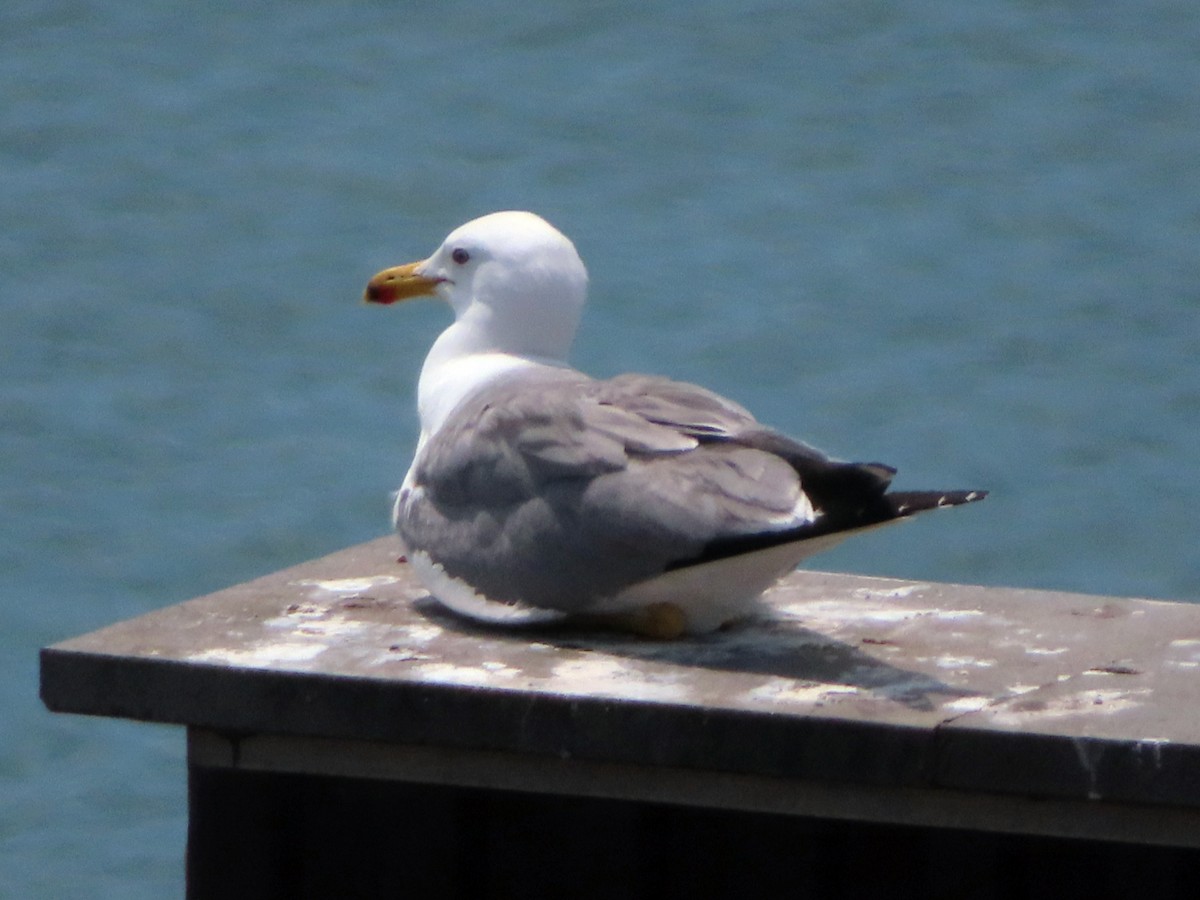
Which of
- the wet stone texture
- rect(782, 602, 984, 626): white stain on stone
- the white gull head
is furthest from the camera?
the white gull head

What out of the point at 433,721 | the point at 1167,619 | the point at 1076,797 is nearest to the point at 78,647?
the point at 433,721

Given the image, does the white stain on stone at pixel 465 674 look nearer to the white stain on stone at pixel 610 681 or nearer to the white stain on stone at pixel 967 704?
the white stain on stone at pixel 610 681

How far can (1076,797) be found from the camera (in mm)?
1354

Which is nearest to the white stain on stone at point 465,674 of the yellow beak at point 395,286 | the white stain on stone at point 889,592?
the white stain on stone at point 889,592

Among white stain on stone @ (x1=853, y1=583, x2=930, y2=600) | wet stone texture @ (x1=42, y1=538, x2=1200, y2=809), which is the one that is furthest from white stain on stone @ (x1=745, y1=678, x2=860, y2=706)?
white stain on stone @ (x1=853, y1=583, x2=930, y2=600)

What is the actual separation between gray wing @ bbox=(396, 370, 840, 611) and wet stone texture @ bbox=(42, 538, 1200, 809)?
0.06 meters

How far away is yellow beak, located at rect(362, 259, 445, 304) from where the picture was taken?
2.15m

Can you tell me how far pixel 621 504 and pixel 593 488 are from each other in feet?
0.12

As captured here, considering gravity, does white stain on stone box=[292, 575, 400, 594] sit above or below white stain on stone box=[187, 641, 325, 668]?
below

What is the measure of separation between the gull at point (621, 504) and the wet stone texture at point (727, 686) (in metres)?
0.04

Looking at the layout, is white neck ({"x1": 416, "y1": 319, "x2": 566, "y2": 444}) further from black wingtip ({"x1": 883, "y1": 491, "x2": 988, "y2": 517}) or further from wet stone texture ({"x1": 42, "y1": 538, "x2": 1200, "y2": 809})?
black wingtip ({"x1": 883, "y1": 491, "x2": 988, "y2": 517})

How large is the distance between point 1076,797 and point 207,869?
67 cm

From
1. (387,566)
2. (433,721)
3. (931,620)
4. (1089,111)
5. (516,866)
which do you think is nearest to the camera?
(433,721)

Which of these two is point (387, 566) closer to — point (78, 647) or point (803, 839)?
point (78, 647)
